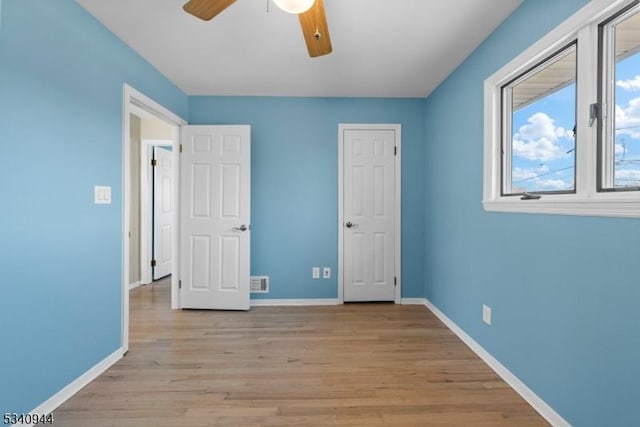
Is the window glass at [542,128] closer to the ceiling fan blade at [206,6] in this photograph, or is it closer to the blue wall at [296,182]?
the blue wall at [296,182]

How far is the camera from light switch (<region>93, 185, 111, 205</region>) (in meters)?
2.08

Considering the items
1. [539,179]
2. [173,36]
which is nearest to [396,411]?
[539,179]

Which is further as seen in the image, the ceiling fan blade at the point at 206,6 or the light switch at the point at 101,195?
the light switch at the point at 101,195

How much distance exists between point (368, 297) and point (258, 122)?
2438 mm

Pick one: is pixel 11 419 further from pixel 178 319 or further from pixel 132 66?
pixel 132 66

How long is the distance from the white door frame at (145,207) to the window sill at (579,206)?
438 centimetres

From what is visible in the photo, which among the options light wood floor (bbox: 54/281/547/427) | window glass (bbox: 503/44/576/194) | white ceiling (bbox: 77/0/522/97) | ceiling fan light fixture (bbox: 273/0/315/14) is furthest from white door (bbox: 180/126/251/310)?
window glass (bbox: 503/44/576/194)

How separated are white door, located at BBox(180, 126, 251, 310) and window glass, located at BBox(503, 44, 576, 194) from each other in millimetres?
2466

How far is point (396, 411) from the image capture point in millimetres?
1742

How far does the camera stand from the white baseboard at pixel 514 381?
5.40ft

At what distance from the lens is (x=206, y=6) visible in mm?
1511

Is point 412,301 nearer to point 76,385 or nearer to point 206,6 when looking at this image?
point 76,385

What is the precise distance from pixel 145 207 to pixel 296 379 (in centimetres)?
368

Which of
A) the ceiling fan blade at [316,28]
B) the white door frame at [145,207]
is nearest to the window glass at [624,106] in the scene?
the ceiling fan blade at [316,28]
